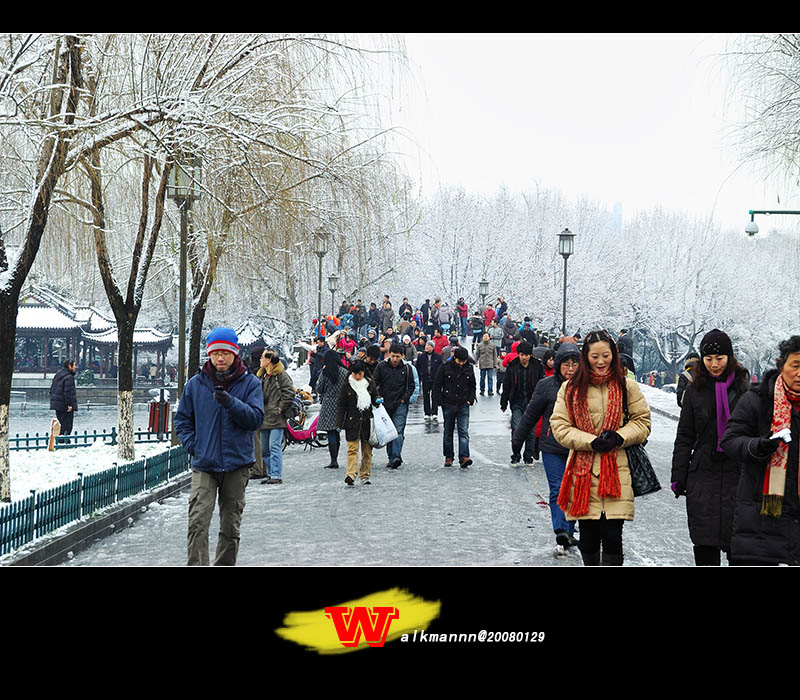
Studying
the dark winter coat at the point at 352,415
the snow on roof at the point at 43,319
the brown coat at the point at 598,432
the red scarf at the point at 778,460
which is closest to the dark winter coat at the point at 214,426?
the brown coat at the point at 598,432

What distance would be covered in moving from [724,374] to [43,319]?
129 ft

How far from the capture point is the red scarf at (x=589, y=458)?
5.57 m

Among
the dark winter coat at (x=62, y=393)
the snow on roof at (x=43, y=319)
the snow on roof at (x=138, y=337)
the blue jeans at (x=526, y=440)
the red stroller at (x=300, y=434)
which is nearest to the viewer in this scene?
the blue jeans at (x=526, y=440)

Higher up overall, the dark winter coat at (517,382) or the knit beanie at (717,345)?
the knit beanie at (717,345)

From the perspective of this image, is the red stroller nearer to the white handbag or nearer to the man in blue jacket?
the white handbag

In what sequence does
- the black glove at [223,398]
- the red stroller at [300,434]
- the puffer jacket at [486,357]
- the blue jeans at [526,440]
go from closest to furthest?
the black glove at [223,398], the blue jeans at [526,440], the red stroller at [300,434], the puffer jacket at [486,357]

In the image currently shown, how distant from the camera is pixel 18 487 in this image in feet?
39.5

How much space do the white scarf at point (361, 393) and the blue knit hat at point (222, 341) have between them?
550 centimetres

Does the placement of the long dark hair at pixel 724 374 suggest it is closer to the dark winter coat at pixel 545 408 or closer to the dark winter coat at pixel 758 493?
the dark winter coat at pixel 758 493

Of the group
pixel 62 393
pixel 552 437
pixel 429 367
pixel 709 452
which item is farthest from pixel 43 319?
pixel 709 452

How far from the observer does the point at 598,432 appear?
18.5ft
